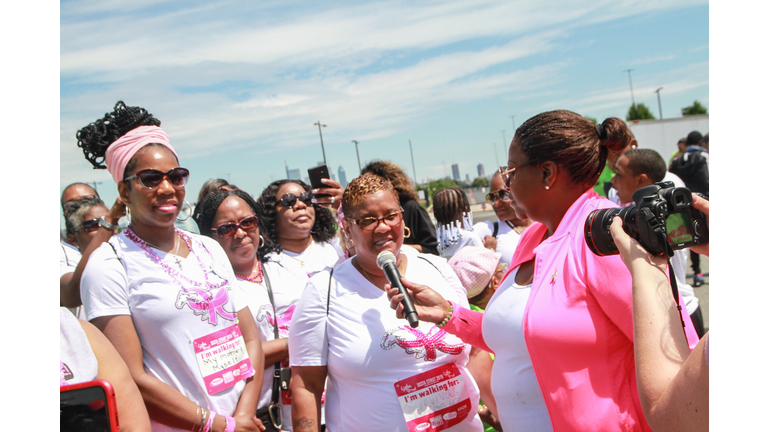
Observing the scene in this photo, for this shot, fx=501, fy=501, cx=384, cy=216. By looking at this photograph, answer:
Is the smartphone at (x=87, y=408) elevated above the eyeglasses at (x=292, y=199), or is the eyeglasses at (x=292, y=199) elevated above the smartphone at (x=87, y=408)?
the eyeglasses at (x=292, y=199)

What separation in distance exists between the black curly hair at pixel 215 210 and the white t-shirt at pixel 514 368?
2.18 meters

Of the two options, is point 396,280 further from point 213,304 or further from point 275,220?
point 275,220

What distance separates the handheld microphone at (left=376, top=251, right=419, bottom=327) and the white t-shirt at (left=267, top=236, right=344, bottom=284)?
1.34 metres

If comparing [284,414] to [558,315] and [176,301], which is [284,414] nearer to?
[176,301]

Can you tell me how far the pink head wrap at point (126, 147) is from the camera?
2570mm

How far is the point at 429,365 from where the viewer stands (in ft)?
7.48

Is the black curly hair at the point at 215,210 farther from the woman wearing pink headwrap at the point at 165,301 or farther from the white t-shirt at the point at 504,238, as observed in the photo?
the white t-shirt at the point at 504,238

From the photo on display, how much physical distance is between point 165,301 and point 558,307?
1764 mm

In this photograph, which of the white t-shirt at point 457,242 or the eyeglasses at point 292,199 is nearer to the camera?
the eyeglasses at point 292,199

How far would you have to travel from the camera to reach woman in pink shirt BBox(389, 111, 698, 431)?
1631 mm

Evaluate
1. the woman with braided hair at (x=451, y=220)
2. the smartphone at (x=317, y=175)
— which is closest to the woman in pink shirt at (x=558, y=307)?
the smartphone at (x=317, y=175)

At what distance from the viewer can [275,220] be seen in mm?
4051
